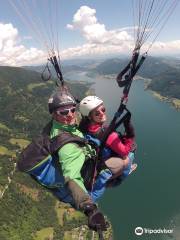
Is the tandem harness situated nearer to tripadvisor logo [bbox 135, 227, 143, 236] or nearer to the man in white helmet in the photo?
the man in white helmet

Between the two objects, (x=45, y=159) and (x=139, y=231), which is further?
(x=139, y=231)

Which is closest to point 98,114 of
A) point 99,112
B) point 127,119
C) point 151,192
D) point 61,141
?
point 99,112

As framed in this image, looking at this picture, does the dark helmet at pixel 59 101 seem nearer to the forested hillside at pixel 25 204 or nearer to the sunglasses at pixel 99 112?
the sunglasses at pixel 99 112

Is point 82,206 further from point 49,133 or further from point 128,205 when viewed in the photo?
point 128,205

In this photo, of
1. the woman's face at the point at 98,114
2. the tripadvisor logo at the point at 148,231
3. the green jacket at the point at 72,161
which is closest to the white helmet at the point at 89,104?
the woman's face at the point at 98,114

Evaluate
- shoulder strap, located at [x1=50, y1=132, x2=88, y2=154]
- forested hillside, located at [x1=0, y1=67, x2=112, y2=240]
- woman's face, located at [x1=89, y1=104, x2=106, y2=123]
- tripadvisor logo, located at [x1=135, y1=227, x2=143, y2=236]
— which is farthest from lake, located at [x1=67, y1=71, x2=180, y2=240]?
shoulder strap, located at [x1=50, y1=132, x2=88, y2=154]

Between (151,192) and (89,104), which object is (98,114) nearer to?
(89,104)
